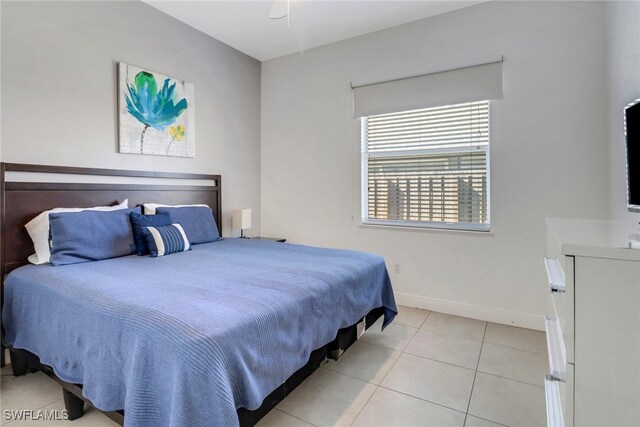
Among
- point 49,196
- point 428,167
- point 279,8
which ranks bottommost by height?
point 49,196

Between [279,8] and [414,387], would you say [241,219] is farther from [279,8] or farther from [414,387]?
[414,387]

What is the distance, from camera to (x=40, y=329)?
172cm

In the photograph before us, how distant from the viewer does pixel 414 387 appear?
6.45ft

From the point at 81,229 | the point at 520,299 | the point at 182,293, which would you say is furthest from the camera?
the point at 520,299

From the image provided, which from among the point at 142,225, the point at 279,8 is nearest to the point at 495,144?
the point at 279,8

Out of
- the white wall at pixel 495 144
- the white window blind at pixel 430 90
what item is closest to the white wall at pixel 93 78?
the white wall at pixel 495 144

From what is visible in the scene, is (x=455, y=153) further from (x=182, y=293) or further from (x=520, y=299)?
(x=182, y=293)

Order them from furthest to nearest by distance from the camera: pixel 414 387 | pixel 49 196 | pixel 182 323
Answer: pixel 49 196 < pixel 414 387 < pixel 182 323

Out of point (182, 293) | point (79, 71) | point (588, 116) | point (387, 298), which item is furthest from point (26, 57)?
point (588, 116)

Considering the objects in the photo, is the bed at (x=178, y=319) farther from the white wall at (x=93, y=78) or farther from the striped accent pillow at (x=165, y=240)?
the white wall at (x=93, y=78)

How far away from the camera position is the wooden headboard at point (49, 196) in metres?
2.17

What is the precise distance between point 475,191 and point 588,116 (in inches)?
38.7

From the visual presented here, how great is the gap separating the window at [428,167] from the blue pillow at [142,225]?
2070 millimetres

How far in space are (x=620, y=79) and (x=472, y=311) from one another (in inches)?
82.1
